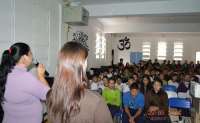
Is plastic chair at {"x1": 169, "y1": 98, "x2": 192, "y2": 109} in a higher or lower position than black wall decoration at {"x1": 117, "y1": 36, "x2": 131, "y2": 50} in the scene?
lower

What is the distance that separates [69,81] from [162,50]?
1209cm

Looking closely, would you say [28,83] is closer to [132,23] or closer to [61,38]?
[61,38]

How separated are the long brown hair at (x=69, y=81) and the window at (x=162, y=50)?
39.4 ft

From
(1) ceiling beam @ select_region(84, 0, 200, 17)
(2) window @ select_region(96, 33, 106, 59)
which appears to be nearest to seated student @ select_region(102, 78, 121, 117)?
(1) ceiling beam @ select_region(84, 0, 200, 17)

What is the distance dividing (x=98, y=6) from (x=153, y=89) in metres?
3.04

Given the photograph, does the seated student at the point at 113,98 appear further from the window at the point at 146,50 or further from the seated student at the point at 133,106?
the window at the point at 146,50

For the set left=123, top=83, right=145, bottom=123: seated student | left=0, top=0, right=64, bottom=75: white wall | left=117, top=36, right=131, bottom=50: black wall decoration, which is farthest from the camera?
left=117, top=36, right=131, bottom=50: black wall decoration

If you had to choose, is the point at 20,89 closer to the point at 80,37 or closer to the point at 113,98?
the point at 113,98

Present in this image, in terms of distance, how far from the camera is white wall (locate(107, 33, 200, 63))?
40.2 ft

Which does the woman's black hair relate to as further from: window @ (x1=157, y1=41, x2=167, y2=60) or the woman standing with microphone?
window @ (x1=157, y1=41, x2=167, y2=60)

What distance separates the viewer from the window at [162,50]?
12.5 meters

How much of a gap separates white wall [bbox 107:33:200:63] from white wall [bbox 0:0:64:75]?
716 cm

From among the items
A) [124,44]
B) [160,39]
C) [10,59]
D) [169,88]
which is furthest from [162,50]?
[10,59]

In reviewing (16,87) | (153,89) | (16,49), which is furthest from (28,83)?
(153,89)
